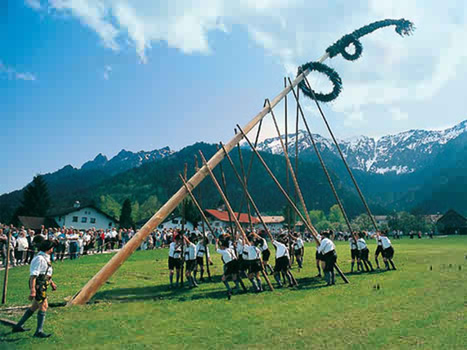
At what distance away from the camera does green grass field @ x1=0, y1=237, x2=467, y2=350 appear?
7.19m

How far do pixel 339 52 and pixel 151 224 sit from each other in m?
15.8

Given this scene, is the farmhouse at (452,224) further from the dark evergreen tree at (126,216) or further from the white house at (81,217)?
the white house at (81,217)

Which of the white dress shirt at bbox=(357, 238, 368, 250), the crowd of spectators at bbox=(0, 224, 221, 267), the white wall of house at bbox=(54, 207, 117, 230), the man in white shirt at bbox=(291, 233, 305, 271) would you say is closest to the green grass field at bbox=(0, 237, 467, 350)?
the crowd of spectators at bbox=(0, 224, 221, 267)

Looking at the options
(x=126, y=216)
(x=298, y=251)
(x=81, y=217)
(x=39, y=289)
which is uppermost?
(x=126, y=216)

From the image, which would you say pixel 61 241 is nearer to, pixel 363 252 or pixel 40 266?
pixel 40 266

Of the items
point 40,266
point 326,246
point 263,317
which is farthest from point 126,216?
point 263,317

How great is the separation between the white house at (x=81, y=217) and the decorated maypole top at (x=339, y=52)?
2406 inches

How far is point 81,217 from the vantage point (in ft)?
230

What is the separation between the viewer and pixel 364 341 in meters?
7.06

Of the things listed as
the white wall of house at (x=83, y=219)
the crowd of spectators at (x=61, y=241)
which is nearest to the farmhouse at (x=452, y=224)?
the crowd of spectators at (x=61, y=241)

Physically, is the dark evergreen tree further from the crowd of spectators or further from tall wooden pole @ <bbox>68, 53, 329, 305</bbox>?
tall wooden pole @ <bbox>68, 53, 329, 305</bbox>

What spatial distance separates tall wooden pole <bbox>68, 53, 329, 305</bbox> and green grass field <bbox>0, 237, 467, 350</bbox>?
1.78ft

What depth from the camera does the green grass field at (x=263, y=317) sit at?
7.19 metres

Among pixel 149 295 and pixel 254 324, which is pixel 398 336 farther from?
pixel 149 295
